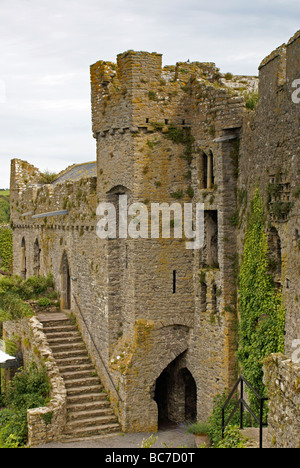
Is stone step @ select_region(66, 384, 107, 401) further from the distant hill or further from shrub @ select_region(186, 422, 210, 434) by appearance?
the distant hill

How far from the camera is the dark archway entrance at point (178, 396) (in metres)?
20.4

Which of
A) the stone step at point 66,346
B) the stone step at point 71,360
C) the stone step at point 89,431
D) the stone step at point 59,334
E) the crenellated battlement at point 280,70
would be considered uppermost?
the crenellated battlement at point 280,70

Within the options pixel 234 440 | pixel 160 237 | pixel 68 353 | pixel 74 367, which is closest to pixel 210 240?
pixel 160 237

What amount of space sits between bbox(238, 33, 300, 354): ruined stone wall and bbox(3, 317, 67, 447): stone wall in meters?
7.85

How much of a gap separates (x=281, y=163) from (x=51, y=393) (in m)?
10.2

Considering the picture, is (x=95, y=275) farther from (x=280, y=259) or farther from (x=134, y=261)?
(x=280, y=259)

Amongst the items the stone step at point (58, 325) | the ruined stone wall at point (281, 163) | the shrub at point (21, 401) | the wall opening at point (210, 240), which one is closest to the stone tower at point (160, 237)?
the wall opening at point (210, 240)

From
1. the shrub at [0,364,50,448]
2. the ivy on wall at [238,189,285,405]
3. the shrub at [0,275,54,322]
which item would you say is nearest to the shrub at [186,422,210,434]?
the ivy on wall at [238,189,285,405]

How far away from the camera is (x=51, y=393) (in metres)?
19.6

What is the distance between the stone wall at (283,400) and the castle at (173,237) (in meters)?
5.98

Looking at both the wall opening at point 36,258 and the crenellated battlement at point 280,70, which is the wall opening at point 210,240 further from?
the wall opening at point 36,258

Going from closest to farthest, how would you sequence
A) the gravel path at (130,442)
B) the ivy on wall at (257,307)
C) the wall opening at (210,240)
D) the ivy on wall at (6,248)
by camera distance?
1. the ivy on wall at (257,307)
2. the gravel path at (130,442)
3. the wall opening at (210,240)
4. the ivy on wall at (6,248)

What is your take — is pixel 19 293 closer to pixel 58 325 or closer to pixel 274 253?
pixel 58 325
